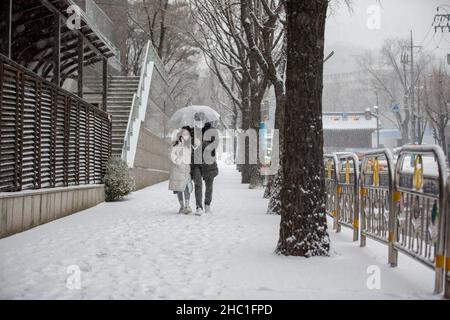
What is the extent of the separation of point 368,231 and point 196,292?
3036mm

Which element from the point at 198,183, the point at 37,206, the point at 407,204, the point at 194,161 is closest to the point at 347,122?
the point at 194,161

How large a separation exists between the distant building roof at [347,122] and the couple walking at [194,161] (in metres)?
55.8

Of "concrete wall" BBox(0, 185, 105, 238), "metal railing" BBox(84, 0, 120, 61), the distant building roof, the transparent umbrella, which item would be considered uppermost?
"metal railing" BBox(84, 0, 120, 61)

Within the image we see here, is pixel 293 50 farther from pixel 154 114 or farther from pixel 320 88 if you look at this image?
pixel 154 114

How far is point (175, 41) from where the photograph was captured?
132ft

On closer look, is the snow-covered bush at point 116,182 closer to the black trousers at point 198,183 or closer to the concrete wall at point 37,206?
the concrete wall at point 37,206

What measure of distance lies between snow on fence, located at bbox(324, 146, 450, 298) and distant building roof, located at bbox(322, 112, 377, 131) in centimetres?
5846

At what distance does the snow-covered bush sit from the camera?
14.0 m

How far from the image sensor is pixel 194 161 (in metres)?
10.8

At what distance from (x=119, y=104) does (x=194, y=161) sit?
10.5 m

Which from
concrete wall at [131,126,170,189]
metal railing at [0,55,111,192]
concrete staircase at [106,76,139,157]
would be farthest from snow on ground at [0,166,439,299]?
concrete wall at [131,126,170,189]

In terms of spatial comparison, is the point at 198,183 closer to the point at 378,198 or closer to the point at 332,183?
the point at 332,183

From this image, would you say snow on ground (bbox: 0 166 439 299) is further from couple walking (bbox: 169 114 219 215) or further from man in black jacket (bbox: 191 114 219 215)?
couple walking (bbox: 169 114 219 215)

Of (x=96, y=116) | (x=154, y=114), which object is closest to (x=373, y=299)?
(x=96, y=116)
